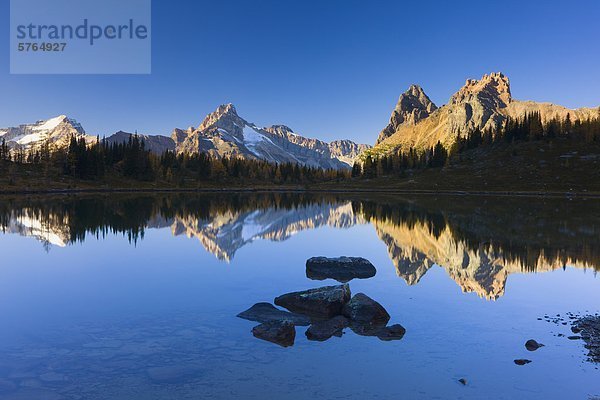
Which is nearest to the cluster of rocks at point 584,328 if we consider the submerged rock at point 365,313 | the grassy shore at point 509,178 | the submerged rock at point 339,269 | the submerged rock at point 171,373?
the submerged rock at point 365,313

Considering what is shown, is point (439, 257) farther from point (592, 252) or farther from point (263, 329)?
point (263, 329)

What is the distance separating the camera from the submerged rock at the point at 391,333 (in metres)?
19.2

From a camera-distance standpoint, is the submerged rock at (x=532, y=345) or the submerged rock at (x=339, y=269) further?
the submerged rock at (x=339, y=269)

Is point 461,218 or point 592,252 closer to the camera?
point 592,252

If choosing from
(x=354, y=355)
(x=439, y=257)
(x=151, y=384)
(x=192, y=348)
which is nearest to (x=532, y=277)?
(x=439, y=257)

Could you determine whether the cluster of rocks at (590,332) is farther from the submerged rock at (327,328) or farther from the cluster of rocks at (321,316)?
the submerged rock at (327,328)

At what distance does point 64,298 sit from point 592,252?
44.5 metres

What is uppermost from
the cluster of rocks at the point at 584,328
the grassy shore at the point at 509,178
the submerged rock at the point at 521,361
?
the grassy shore at the point at 509,178

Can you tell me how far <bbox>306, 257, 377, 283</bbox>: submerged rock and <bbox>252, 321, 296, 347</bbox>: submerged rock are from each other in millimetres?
12100

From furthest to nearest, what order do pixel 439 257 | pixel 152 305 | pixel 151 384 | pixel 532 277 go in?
pixel 439 257 < pixel 532 277 < pixel 152 305 < pixel 151 384

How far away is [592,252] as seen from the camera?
133 ft

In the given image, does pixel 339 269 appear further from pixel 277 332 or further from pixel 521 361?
pixel 521 361

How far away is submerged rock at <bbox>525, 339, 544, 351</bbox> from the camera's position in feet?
58.9

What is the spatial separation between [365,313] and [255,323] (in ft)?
18.1
